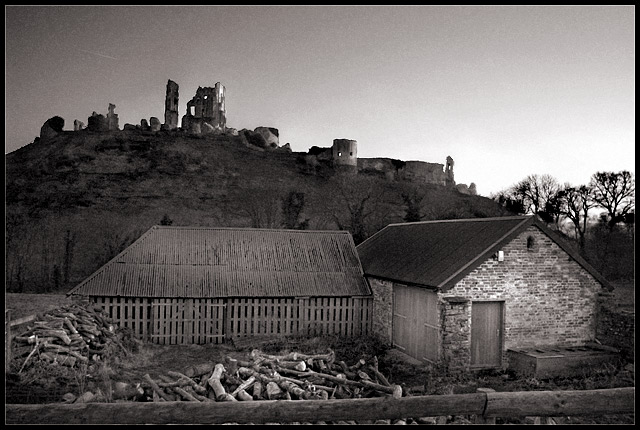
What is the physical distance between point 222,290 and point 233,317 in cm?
111

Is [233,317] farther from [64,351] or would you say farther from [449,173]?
[449,173]

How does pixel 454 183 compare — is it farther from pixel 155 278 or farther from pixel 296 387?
pixel 296 387

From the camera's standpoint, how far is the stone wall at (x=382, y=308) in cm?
1980

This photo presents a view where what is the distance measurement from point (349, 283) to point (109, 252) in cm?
2249

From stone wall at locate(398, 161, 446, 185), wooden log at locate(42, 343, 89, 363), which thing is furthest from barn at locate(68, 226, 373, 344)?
stone wall at locate(398, 161, 446, 185)

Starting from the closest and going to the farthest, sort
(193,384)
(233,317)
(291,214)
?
(193,384), (233,317), (291,214)

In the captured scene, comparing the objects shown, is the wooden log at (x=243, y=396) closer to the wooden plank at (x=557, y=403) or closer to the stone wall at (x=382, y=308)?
the wooden plank at (x=557, y=403)

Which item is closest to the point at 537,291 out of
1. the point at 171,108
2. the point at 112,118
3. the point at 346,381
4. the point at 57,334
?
the point at 346,381

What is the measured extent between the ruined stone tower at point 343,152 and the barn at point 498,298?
235ft

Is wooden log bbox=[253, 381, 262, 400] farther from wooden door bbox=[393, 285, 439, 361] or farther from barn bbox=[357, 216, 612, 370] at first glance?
wooden door bbox=[393, 285, 439, 361]

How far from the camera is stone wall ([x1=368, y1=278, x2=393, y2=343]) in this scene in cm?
1980

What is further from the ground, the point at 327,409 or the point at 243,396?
the point at 327,409

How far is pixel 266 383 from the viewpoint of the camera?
39.1 ft

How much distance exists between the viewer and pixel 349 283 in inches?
854
